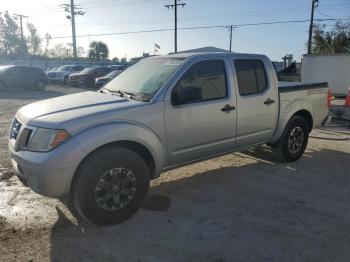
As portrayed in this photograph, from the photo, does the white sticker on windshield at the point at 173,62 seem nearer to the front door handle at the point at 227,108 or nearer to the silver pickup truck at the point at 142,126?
the silver pickup truck at the point at 142,126

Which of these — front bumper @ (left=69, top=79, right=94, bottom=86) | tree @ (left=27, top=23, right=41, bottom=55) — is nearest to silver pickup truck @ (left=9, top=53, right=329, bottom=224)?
front bumper @ (left=69, top=79, right=94, bottom=86)

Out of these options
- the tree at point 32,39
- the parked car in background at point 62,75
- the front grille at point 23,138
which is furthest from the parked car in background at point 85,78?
the tree at point 32,39

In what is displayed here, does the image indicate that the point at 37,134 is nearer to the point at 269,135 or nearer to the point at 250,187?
the point at 250,187

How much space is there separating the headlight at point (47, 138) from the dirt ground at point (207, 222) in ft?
3.12

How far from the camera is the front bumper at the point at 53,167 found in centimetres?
346

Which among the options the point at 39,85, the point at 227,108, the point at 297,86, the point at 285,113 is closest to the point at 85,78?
the point at 39,85

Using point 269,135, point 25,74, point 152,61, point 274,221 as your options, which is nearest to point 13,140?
point 152,61

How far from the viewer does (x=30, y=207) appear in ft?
14.5

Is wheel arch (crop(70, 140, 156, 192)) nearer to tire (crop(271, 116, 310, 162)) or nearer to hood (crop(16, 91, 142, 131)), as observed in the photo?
hood (crop(16, 91, 142, 131))

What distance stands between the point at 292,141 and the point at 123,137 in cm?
342

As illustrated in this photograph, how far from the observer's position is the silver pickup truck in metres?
3.60

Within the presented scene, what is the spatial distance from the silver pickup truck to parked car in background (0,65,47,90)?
18.5m

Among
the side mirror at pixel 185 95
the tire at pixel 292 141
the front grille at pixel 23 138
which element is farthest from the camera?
the tire at pixel 292 141

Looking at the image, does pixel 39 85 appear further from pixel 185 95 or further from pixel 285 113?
pixel 185 95
